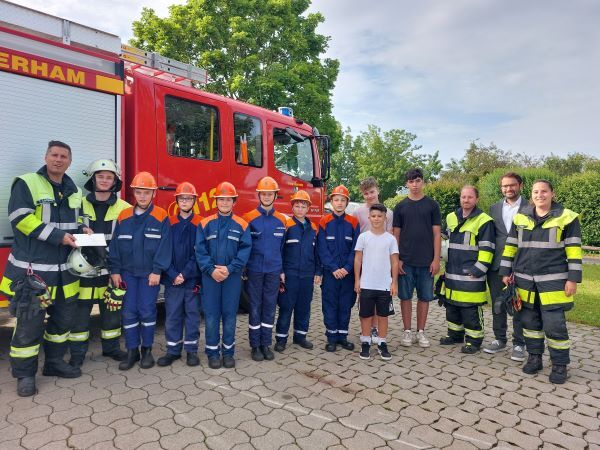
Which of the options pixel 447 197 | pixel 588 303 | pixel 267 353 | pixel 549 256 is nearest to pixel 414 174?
pixel 549 256

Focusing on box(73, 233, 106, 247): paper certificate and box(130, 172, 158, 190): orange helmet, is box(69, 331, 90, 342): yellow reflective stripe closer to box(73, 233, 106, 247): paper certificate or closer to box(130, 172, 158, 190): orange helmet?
box(73, 233, 106, 247): paper certificate

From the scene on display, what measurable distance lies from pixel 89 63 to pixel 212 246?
2025mm

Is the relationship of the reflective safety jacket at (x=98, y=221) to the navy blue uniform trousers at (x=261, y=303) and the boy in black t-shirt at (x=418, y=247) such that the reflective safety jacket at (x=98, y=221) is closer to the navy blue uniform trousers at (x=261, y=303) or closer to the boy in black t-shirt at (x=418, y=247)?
the navy blue uniform trousers at (x=261, y=303)

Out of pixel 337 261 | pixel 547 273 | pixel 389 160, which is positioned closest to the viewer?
pixel 547 273

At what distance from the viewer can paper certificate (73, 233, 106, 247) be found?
3275 mm

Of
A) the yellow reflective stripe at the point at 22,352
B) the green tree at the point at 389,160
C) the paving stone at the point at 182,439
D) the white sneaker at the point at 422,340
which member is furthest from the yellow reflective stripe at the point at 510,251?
the green tree at the point at 389,160

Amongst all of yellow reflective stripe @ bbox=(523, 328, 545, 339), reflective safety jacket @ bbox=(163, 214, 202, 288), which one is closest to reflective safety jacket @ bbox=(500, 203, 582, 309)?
yellow reflective stripe @ bbox=(523, 328, 545, 339)

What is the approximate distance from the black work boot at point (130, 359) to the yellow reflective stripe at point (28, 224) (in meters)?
1.33

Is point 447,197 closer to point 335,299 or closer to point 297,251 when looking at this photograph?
point 335,299

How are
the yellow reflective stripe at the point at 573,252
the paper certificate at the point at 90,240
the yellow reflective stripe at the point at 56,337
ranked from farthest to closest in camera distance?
the yellow reflective stripe at the point at 573,252, the yellow reflective stripe at the point at 56,337, the paper certificate at the point at 90,240

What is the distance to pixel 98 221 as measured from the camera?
3.66 meters

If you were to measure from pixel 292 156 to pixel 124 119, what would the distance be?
2.39m

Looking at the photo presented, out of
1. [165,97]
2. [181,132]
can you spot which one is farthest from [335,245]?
[165,97]

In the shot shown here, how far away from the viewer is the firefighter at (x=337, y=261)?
14.1 feet
